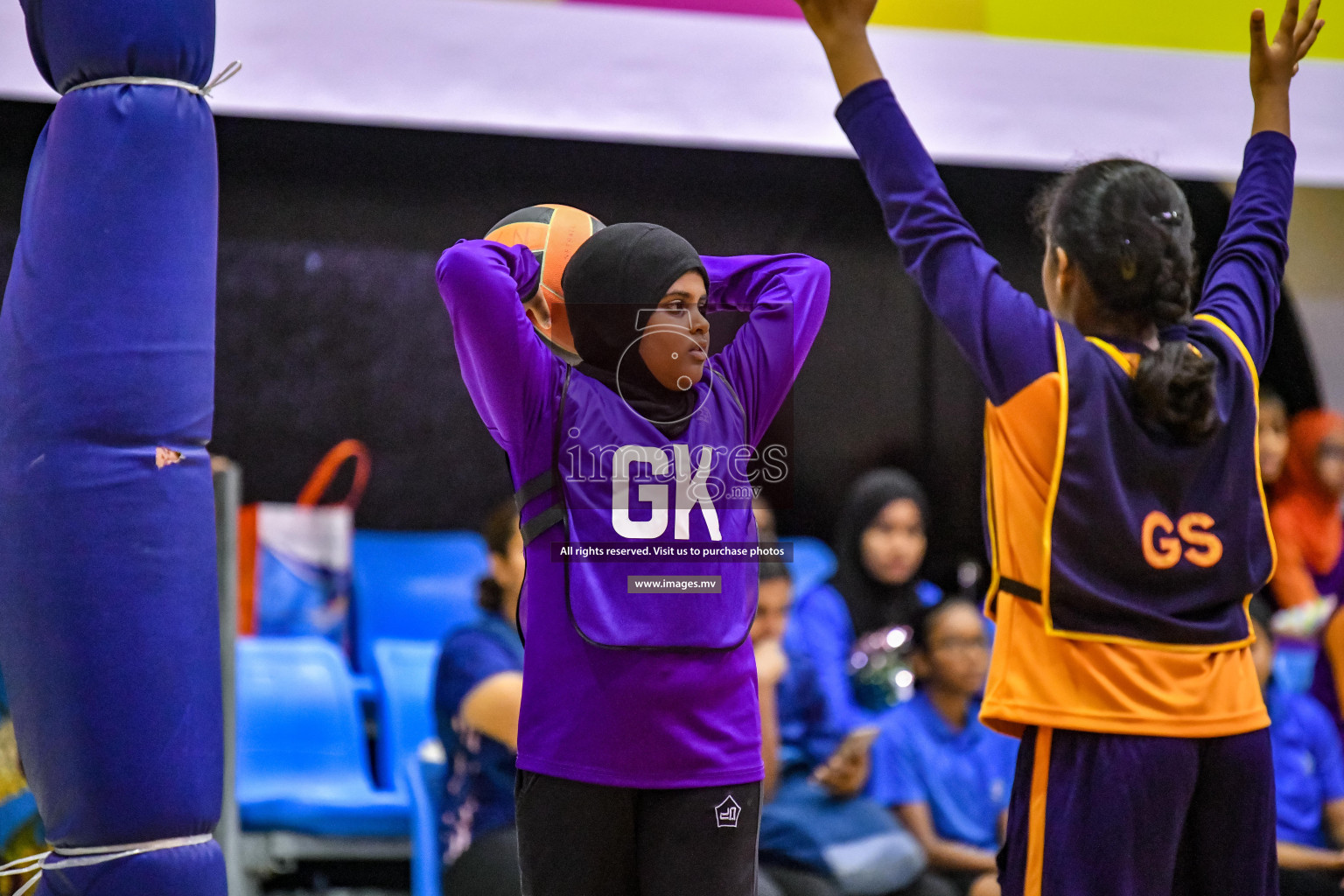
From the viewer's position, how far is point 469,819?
3.14 m

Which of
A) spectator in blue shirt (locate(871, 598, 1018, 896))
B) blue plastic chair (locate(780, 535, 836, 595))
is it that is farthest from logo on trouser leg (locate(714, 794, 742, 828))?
blue plastic chair (locate(780, 535, 836, 595))

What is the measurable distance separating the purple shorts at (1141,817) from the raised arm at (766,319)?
56 centimetres

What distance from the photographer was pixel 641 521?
1.64 meters

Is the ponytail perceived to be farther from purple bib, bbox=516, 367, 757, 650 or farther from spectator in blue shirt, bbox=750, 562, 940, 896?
spectator in blue shirt, bbox=750, 562, 940, 896

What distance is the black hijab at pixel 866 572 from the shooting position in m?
4.16

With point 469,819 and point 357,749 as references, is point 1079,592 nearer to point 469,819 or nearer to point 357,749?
point 469,819

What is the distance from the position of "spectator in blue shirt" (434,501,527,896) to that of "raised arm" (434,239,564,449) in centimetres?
141

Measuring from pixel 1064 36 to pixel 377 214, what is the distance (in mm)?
2000

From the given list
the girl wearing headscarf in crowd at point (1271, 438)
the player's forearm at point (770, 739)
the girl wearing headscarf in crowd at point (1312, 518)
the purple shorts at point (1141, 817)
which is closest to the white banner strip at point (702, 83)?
the girl wearing headscarf in crowd at point (1271, 438)

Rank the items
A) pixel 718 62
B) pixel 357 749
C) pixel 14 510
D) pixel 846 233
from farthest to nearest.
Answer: pixel 846 233, pixel 357 749, pixel 718 62, pixel 14 510

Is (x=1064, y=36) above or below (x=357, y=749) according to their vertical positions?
above

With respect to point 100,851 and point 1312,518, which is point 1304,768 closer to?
point 1312,518

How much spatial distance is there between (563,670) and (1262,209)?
120cm

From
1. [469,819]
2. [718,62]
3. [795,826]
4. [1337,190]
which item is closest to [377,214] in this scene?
[718,62]
